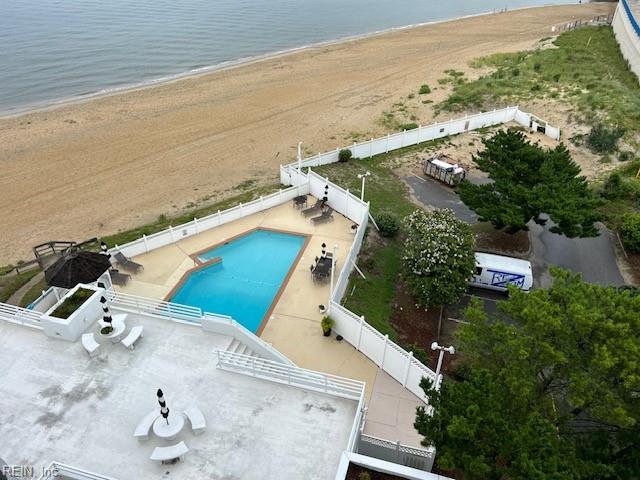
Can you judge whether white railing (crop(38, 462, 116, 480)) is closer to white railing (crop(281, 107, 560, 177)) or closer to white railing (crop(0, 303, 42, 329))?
white railing (crop(0, 303, 42, 329))

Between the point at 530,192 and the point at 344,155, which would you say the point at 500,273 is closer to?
the point at 530,192

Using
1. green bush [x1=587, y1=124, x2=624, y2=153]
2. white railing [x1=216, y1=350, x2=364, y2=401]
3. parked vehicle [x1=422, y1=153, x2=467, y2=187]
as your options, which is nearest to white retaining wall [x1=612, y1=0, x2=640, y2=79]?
green bush [x1=587, y1=124, x2=624, y2=153]

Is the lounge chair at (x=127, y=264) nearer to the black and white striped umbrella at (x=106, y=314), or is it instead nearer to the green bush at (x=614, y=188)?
the black and white striped umbrella at (x=106, y=314)

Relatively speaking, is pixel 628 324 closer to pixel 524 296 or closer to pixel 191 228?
pixel 524 296

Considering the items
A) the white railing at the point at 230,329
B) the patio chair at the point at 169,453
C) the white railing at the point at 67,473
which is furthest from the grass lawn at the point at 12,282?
the patio chair at the point at 169,453

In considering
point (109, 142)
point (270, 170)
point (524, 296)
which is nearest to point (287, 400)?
point (524, 296)

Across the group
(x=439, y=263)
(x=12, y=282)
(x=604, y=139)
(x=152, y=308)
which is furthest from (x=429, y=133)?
(x=12, y=282)
